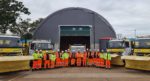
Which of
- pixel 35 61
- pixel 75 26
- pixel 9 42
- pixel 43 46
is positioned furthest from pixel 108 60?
Answer: pixel 75 26

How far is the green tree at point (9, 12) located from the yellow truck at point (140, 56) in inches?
1355

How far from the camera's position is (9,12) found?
5781 centimetres

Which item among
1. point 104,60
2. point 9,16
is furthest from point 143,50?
point 9,16

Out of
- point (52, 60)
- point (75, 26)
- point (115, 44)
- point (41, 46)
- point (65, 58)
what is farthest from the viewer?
point (75, 26)

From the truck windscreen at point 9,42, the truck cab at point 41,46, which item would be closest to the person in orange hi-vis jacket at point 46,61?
the truck windscreen at point 9,42

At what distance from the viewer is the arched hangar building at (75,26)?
70.4 metres

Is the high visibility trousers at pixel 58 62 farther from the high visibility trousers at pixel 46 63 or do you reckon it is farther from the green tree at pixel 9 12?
the green tree at pixel 9 12

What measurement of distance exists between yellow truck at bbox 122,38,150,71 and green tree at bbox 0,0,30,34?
34.4 meters

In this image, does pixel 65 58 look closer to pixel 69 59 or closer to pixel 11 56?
pixel 69 59

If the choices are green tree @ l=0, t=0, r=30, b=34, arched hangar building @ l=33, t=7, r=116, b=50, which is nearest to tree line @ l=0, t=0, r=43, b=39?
green tree @ l=0, t=0, r=30, b=34

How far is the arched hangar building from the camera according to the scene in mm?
70438

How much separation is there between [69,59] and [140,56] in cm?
937

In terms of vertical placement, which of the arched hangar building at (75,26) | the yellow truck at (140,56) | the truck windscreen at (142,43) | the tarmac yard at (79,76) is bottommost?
the tarmac yard at (79,76)

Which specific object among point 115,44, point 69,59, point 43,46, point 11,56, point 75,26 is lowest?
point 69,59
